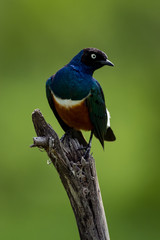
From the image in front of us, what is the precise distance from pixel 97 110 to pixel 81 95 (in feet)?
0.94

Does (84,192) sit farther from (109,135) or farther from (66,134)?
(109,135)

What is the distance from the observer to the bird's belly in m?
4.79

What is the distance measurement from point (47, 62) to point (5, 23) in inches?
51.8

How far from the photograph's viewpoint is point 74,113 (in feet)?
15.9

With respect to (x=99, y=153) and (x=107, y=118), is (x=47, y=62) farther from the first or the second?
(x=107, y=118)

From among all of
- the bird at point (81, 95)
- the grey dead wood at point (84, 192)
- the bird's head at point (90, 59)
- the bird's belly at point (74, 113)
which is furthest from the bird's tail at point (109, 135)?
the grey dead wood at point (84, 192)

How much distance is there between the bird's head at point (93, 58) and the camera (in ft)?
16.3

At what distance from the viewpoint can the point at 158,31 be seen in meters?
10.1

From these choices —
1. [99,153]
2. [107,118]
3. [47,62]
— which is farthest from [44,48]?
[107,118]

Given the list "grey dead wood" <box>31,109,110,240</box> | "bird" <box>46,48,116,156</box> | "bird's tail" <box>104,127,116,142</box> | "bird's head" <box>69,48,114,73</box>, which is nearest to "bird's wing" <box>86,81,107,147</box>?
"bird" <box>46,48,116,156</box>

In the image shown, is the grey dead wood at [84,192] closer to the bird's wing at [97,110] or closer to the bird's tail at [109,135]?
the bird's wing at [97,110]

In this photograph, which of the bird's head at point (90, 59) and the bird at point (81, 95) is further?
the bird's head at point (90, 59)

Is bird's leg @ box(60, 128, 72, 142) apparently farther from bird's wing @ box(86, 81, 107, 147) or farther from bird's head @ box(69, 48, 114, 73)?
bird's head @ box(69, 48, 114, 73)

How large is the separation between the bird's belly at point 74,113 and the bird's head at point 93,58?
1.49 feet
